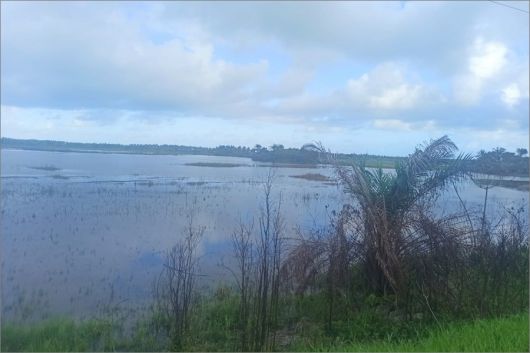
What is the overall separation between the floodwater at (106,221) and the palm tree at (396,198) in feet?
1.71

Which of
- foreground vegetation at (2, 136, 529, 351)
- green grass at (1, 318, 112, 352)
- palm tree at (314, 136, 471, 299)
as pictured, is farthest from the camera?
palm tree at (314, 136, 471, 299)

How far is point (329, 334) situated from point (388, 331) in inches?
31.9

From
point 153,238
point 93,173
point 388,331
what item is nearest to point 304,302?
point 388,331

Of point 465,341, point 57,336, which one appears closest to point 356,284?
point 465,341

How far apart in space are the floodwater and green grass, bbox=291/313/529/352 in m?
2.74

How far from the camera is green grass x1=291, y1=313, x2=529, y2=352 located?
5043mm

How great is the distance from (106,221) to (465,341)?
6941 millimetres

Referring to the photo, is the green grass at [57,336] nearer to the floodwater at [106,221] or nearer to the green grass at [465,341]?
the floodwater at [106,221]

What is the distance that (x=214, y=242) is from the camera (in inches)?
353

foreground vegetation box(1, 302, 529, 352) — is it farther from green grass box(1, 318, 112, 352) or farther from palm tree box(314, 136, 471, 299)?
palm tree box(314, 136, 471, 299)

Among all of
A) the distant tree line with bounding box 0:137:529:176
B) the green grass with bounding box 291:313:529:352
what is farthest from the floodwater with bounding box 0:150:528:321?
the green grass with bounding box 291:313:529:352

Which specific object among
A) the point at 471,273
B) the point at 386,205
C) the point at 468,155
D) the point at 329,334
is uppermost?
the point at 468,155

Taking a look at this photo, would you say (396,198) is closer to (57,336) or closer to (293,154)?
(293,154)

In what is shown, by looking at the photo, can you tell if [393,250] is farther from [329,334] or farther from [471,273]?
[329,334]
